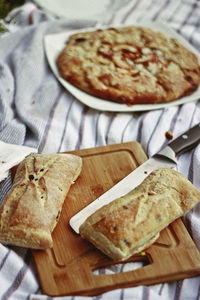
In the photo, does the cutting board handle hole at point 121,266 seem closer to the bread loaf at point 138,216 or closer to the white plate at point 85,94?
the bread loaf at point 138,216

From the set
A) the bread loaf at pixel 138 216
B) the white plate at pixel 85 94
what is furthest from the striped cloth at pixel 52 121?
the bread loaf at pixel 138 216

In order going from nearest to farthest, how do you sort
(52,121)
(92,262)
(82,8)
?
(92,262), (52,121), (82,8)

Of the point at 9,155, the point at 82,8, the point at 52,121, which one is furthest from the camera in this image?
the point at 82,8

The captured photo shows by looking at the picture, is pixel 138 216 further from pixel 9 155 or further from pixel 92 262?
pixel 9 155

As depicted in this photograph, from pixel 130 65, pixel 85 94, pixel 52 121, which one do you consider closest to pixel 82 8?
pixel 130 65

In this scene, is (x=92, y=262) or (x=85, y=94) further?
(x=85, y=94)

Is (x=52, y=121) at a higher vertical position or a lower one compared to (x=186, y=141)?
lower

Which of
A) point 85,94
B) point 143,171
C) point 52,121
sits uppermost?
point 143,171
